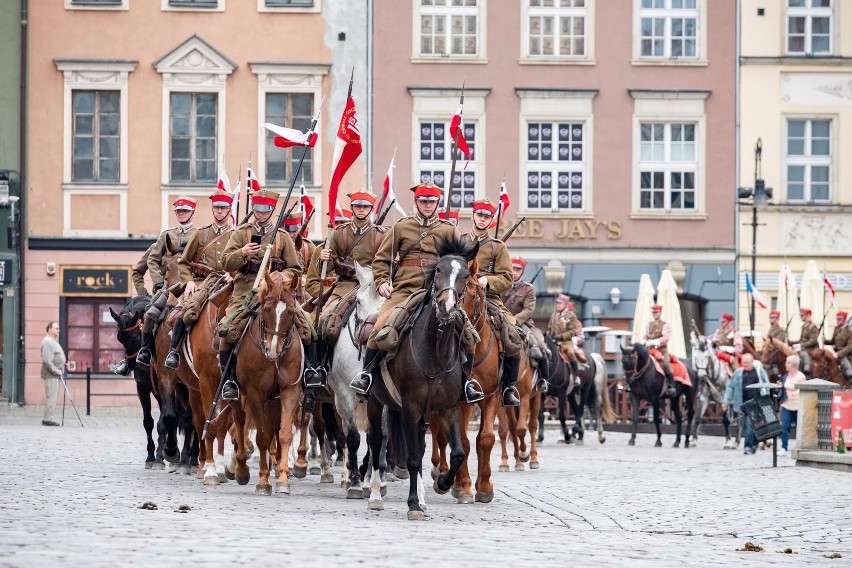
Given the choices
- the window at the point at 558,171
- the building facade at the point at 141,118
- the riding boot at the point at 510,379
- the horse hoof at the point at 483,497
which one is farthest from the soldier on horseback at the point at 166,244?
the window at the point at 558,171

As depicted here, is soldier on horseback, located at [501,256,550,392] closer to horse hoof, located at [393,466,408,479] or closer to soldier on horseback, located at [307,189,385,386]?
horse hoof, located at [393,466,408,479]

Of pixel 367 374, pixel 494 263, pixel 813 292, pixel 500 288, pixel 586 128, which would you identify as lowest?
pixel 367 374

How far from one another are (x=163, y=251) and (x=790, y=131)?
26.8m

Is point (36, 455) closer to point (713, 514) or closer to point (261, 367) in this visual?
point (261, 367)

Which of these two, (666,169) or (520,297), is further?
(666,169)

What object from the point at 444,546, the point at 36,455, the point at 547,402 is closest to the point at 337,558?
the point at 444,546

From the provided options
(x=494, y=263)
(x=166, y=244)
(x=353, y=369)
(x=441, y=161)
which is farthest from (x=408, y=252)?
(x=441, y=161)

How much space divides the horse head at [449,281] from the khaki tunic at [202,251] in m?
5.03

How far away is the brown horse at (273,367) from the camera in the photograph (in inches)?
669

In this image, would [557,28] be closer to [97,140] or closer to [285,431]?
[97,140]

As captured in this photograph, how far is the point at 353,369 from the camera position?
17.4 meters

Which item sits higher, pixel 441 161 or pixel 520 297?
pixel 441 161

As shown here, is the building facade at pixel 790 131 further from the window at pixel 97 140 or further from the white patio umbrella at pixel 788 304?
the window at pixel 97 140

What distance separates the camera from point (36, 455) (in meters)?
22.8
